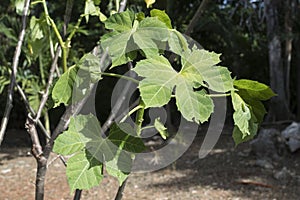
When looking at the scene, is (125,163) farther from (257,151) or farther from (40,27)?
(257,151)

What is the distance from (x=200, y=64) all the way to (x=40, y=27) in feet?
2.12

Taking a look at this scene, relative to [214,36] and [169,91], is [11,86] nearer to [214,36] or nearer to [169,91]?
[169,91]

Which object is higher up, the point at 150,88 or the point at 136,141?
the point at 150,88

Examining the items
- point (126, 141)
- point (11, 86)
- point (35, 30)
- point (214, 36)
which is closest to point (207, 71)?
point (126, 141)

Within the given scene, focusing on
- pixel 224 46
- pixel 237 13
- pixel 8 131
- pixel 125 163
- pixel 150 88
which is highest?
pixel 150 88

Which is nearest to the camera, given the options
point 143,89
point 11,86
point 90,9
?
point 143,89

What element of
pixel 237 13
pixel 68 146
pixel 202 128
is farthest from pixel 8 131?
pixel 68 146

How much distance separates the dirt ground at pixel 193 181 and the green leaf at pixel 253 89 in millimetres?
2618

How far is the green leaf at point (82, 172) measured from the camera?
0.77m

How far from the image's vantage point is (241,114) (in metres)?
0.82

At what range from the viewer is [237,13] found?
6.30m

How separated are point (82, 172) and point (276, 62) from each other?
539cm

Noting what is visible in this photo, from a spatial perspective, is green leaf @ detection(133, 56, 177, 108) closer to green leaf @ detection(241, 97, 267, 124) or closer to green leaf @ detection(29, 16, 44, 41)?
green leaf @ detection(241, 97, 267, 124)

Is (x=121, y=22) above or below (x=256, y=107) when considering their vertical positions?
above
